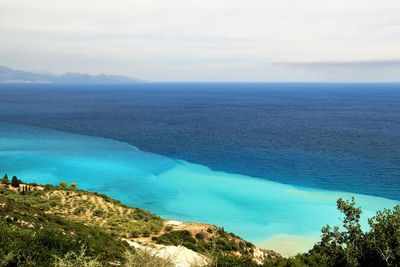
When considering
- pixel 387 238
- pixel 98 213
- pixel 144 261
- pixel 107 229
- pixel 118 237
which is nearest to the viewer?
pixel 144 261

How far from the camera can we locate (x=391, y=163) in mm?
72188

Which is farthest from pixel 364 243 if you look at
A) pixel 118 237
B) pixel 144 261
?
pixel 118 237

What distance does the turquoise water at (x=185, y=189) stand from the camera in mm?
48750

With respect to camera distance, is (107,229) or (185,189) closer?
(107,229)

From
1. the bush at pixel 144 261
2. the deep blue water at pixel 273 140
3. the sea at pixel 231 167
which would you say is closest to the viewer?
the bush at pixel 144 261

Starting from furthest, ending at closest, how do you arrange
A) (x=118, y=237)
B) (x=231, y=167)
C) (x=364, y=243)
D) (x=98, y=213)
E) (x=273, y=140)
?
(x=273, y=140), (x=231, y=167), (x=98, y=213), (x=118, y=237), (x=364, y=243)

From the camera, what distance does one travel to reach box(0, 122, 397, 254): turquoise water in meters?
48.8

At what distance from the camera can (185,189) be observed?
60719 millimetres

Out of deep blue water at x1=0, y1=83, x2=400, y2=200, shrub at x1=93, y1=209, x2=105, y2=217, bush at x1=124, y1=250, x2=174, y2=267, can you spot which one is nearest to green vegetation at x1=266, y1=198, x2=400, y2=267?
bush at x1=124, y1=250, x2=174, y2=267

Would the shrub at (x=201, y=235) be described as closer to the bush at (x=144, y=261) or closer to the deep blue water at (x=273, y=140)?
the bush at (x=144, y=261)

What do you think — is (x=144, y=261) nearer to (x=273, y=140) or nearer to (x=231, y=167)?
(x=231, y=167)

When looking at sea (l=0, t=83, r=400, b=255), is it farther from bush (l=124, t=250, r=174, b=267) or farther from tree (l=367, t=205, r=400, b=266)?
bush (l=124, t=250, r=174, b=267)

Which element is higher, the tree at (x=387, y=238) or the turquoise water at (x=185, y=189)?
the tree at (x=387, y=238)

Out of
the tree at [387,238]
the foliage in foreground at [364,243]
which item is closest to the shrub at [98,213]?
the foliage in foreground at [364,243]
